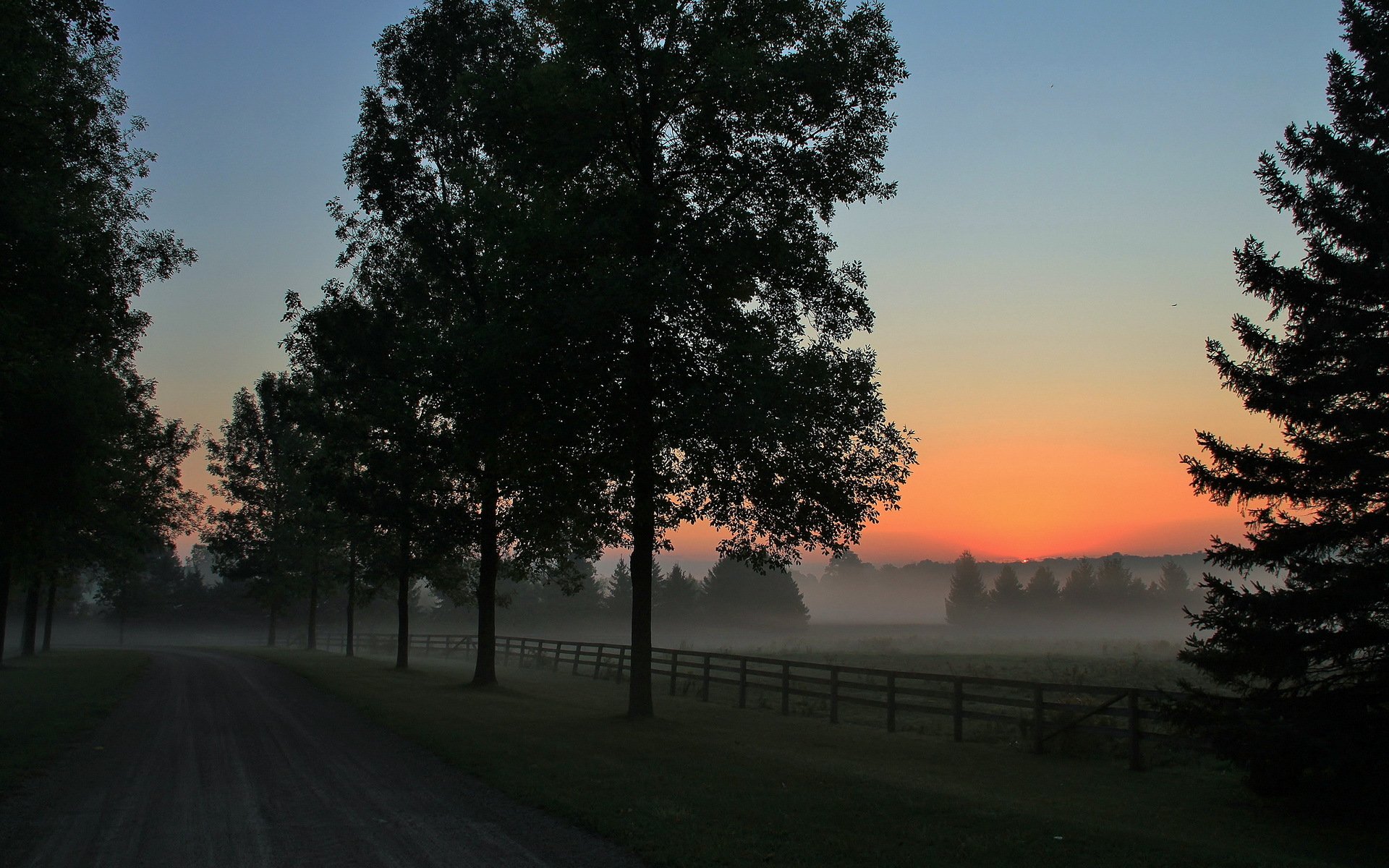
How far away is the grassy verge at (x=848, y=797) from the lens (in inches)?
336

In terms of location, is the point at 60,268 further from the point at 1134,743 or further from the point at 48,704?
the point at 1134,743

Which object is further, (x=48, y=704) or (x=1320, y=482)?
(x=48, y=704)

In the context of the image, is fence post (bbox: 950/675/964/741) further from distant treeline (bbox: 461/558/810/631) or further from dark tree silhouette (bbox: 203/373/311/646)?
distant treeline (bbox: 461/558/810/631)

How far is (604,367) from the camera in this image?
1708 centimetres

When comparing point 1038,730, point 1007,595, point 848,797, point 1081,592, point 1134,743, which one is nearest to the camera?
point 848,797

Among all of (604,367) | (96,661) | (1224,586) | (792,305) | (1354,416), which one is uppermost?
(792,305)

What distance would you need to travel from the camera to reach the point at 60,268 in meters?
15.8

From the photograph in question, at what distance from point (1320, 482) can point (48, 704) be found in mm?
24718

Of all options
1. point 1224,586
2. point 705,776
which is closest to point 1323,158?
point 1224,586

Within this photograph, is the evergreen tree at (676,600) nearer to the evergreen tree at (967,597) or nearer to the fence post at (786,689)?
the evergreen tree at (967,597)

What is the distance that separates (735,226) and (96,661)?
117ft

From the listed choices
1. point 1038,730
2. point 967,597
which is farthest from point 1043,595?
point 1038,730

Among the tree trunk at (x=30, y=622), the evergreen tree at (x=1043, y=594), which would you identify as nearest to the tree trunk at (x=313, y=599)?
the tree trunk at (x=30, y=622)

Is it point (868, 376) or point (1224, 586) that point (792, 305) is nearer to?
point (868, 376)
